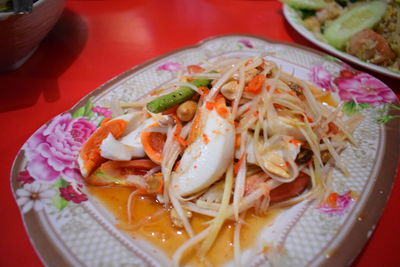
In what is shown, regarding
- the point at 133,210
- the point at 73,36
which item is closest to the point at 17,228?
the point at 133,210

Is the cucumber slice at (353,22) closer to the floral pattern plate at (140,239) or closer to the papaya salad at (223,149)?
the floral pattern plate at (140,239)

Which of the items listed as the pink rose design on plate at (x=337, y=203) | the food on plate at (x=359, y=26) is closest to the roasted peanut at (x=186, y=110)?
the pink rose design on plate at (x=337, y=203)

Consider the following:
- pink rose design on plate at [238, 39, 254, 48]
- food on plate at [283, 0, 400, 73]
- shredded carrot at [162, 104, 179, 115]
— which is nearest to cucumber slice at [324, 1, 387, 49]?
food on plate at [283, 0, 400, 73]

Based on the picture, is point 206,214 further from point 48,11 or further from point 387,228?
point 48,11

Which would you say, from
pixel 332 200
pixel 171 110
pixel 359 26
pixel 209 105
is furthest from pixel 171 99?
→ pixel 359 26

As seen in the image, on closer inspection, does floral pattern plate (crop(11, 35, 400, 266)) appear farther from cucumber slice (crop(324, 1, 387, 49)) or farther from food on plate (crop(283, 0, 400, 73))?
cucumber slice (crop(324, 1, 387, 49))

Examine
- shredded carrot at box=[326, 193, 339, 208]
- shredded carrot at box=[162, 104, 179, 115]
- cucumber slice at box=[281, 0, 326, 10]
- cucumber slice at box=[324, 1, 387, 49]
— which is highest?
cucumber slice at box=[281, 0, 326, 10]

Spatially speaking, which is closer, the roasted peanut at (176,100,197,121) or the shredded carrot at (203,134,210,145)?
the shredded carrot at (203,134,210,145)
